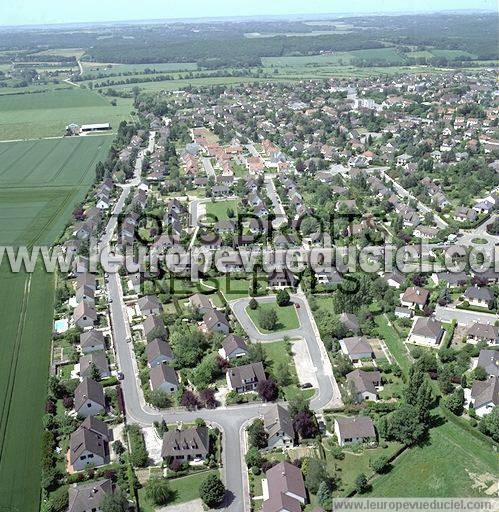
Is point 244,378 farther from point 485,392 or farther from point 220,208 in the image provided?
point 220,208

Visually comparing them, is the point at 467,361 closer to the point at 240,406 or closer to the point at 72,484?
the point at 240,406

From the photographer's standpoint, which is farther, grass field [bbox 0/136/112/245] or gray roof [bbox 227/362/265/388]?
grass field [bbox 0/136/112/245]

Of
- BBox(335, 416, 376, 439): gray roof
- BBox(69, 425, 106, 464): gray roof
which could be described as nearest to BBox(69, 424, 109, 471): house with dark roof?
BBox(69, 425, 106, 464): gray roof

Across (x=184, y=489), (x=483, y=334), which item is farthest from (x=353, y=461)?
(x=483, y=334)

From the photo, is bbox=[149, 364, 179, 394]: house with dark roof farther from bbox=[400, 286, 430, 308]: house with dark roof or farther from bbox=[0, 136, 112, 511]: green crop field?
bbox=[400, 286, 430, 308]: house with dark roof

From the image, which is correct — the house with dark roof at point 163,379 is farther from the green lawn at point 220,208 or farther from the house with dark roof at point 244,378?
the green lawn at point 220,208

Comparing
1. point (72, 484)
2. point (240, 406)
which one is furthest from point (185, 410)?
point (72, 484)

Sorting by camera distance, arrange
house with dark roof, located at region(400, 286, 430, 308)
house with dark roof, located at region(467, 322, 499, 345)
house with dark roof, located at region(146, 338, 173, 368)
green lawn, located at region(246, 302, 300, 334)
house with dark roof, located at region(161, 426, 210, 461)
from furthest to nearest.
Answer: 1. house with dark roof, located at region(400, 286, 430, 308)
2. green lawn, located at region(246, 302, 300, 334)
3. house with dark roof, located at region(467, 322, 499, 345)
4. house with dark roof, located at region(146, 338, 173, 368)
5. house with dark roof, located at region(161, 426, 210, 461)
